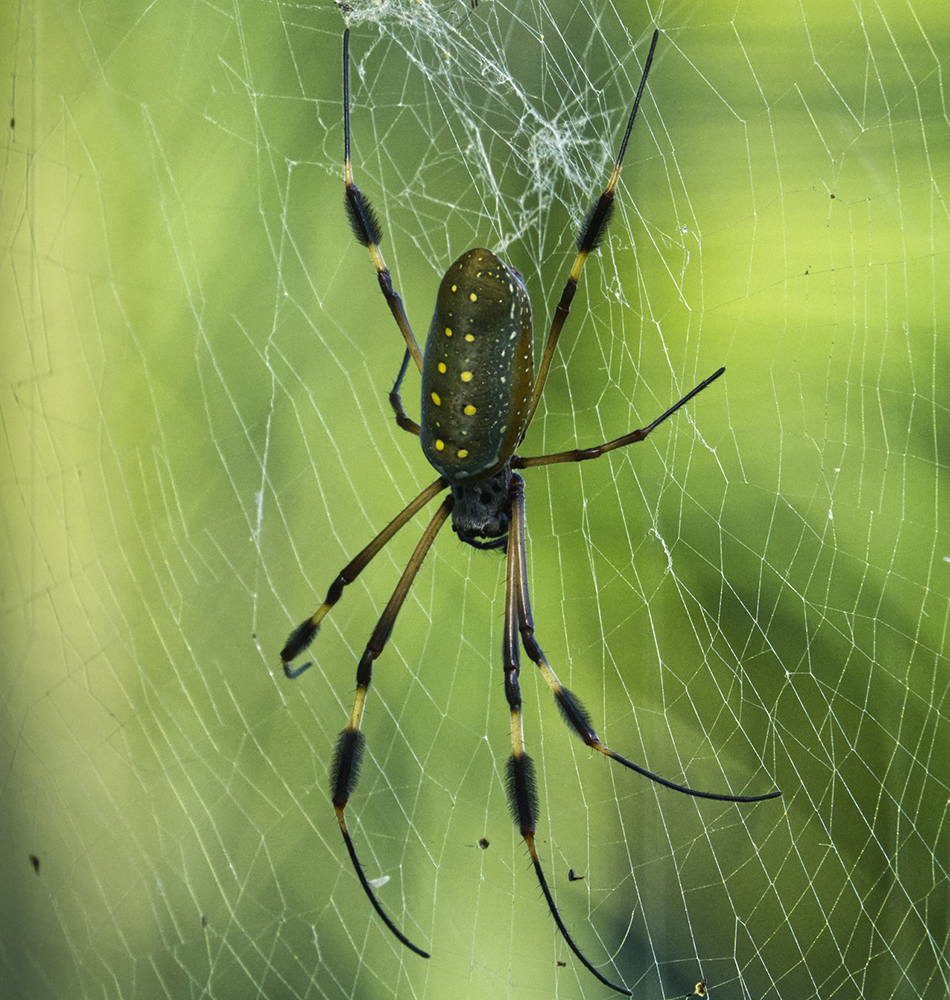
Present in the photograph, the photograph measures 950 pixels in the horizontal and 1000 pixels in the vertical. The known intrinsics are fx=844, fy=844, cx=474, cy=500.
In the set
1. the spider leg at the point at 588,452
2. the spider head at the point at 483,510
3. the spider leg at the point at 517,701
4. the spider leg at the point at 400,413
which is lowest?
the spider leg at the point at 517,701

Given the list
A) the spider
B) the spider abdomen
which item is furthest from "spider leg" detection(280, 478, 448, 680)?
the spider abdomen

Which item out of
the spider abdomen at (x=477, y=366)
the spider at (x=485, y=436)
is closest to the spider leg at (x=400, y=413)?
the spider at (x=485, y=436)

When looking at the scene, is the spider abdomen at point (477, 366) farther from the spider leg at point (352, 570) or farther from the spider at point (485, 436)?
the spider leg at point (352, 570)

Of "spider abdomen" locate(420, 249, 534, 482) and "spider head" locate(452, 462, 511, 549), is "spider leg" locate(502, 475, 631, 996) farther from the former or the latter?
"spider abdomen" locate(420, 249, 534, 482)

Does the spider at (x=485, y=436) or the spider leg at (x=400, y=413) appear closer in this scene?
the spider at (x=485, y=436)

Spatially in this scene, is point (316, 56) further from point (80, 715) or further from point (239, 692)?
point (80, 715)

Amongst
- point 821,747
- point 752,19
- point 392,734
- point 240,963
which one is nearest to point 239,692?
point 392,734

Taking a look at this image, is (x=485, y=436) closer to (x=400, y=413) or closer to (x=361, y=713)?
(x=400, y=413)

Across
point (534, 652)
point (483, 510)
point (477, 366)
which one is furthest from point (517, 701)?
point (477, 366)
